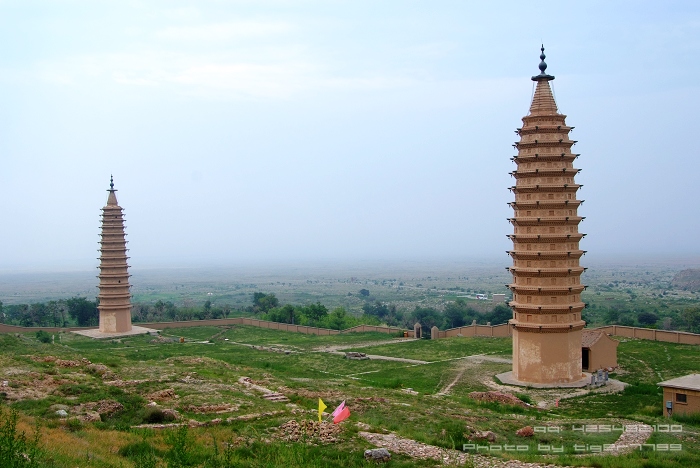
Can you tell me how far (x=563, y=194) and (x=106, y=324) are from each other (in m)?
38.6

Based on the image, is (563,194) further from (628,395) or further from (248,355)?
(248,355)

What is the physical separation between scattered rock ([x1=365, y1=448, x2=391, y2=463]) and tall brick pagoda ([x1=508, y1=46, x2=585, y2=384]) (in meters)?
16.6

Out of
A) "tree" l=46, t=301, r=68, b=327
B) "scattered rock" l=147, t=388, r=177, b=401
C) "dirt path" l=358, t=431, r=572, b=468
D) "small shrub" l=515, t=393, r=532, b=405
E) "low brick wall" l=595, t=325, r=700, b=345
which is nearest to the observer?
"dirt path" l=358, t=431, r=572, b=468

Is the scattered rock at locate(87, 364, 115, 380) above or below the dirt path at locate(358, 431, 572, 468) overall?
above

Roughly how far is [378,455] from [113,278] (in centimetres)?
4392

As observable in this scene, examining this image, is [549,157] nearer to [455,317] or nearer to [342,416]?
[342,416]

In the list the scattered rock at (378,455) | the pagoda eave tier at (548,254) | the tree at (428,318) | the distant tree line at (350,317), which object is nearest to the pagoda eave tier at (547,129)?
the pagoda eave tier at (548,254)

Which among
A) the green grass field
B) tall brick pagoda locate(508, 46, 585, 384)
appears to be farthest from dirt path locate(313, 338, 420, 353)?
tall brick pagoda locate(508, 46, 585, 384)

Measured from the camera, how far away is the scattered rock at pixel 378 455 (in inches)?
593

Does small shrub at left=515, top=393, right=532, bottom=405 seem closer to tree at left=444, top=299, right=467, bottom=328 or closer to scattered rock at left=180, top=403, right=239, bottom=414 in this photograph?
scattered rock at left=180, top=403, right=239, bottom=414

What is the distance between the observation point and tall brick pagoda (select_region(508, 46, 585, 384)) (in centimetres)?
3005

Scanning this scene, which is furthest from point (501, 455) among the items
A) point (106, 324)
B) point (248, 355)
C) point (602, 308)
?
point (602, 308)

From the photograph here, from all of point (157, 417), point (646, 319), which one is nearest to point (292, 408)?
point (157, 417)

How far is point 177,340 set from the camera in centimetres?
5162
